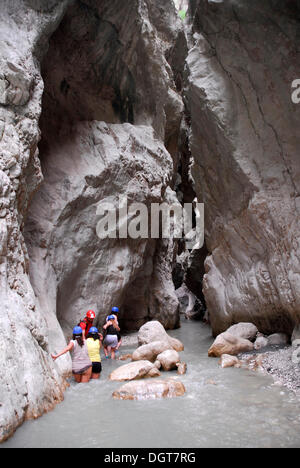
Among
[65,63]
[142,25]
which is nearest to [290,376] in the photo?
[65,63]

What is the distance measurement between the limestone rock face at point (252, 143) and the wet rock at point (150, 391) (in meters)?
3.55

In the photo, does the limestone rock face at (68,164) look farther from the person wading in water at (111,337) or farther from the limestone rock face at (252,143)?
the limestone rock face at (252,143)

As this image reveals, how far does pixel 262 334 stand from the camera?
924 centimetres

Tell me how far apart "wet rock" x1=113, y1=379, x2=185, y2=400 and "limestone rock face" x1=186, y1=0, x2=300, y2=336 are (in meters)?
3.55

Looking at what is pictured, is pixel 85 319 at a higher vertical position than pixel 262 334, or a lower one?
higher

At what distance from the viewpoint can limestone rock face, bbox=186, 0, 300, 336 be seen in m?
7.66

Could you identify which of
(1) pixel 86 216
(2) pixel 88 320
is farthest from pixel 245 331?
(1) pixel 86 216

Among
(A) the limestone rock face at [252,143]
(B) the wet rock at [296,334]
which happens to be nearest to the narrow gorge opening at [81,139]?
(A) the limestone rock face at [252,143]

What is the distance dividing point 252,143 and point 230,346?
15.5 ft

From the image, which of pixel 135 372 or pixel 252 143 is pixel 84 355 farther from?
pixel 252 143

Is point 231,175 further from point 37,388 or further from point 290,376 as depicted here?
point 37,388

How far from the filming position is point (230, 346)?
8.25m

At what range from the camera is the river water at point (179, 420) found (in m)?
3.66

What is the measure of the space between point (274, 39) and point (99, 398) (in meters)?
7.64
